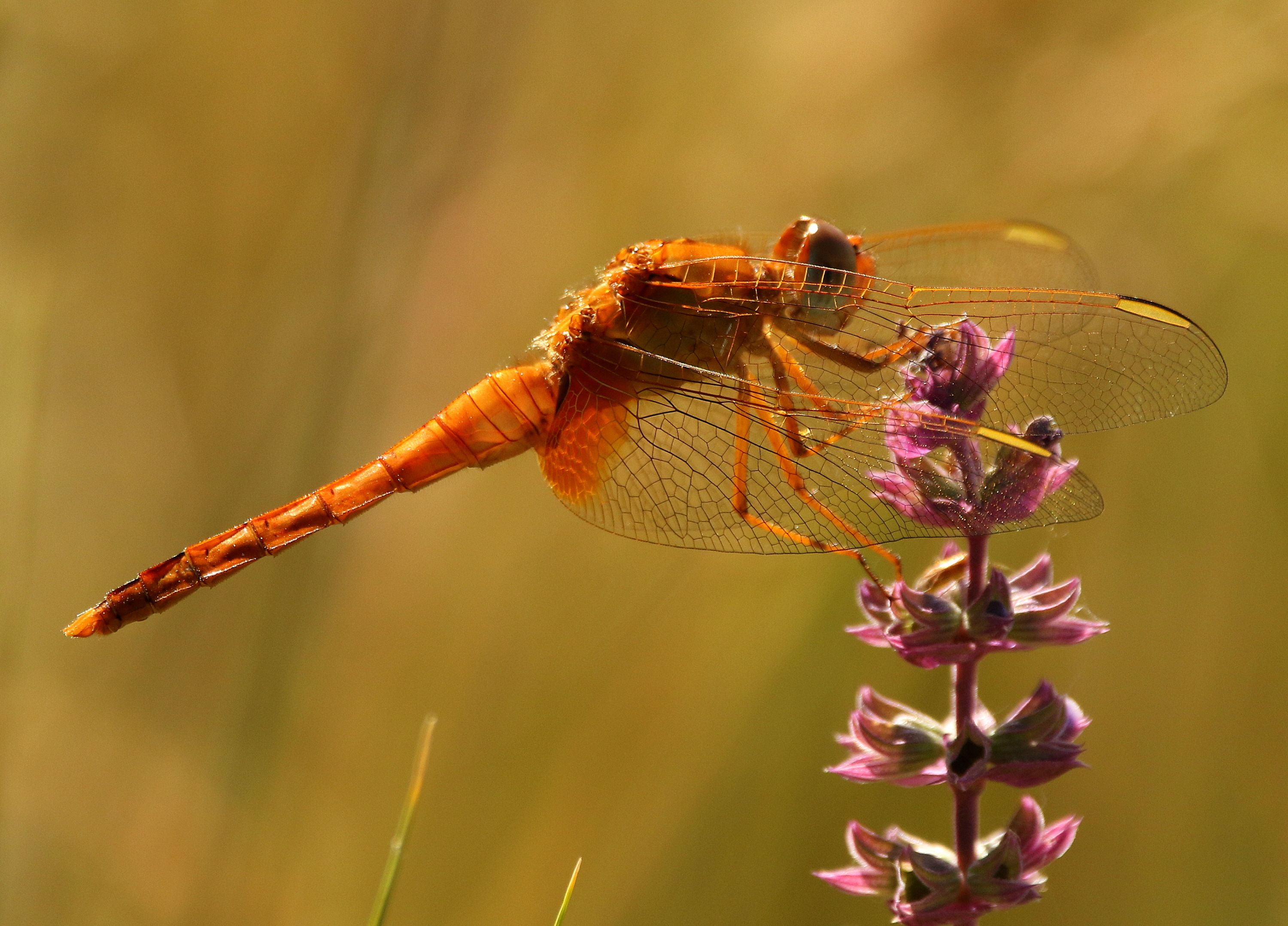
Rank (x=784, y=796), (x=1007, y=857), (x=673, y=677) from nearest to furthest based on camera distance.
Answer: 1. (x=1007, y=857)
2. (x=784, y=796)
3. (x=673, y=677)

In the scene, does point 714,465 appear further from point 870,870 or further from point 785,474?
point 870,870

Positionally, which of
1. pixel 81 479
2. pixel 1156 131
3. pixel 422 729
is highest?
pixel 1156 131

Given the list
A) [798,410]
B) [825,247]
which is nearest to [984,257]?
[825,247]

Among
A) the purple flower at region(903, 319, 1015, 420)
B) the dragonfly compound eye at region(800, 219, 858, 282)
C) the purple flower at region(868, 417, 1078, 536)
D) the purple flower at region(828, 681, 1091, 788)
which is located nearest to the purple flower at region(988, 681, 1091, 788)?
the purple flower at region(828, 681, 1091, 788)

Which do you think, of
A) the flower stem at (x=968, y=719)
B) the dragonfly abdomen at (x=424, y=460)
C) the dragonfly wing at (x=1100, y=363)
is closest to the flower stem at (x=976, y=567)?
the flower stem at (x=968, y=719)

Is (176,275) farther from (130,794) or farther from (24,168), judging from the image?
(130,794)

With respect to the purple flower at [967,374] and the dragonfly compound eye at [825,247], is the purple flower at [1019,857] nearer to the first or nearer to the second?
the purple flower at [967,374]

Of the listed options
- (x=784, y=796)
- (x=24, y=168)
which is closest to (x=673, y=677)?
(x=784, y=796)
